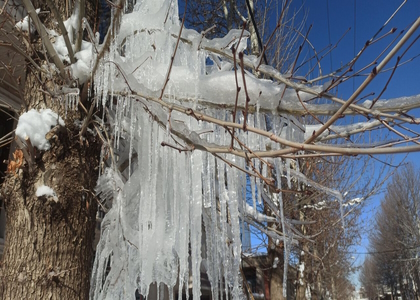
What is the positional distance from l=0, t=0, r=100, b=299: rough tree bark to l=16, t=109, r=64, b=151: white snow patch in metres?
0.04

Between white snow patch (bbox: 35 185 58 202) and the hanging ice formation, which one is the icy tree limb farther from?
white snow patch (bbox: 35 185 58 202)

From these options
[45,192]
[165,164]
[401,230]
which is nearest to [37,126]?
[45,192]

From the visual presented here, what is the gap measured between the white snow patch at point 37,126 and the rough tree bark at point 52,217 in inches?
1.5

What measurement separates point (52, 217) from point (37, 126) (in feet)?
1.81

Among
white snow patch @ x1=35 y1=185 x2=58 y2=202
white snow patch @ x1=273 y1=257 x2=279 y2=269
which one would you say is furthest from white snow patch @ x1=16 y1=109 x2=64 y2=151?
white snow patch @ x1=273 y1=257 x2=279 y2=269

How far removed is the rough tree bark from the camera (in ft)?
6.40

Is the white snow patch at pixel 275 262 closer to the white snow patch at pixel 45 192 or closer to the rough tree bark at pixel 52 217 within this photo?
the rough tree bark at pixel 52 217

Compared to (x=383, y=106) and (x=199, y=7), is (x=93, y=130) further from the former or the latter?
(x=199, y=7)

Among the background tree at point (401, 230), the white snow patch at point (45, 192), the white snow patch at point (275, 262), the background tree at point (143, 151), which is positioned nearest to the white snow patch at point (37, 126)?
the background tree at point (143, 151)

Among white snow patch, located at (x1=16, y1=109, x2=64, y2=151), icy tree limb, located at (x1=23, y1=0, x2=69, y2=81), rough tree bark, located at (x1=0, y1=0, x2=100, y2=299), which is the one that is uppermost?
icy tree limb, located at (x1=23, y1=0, x2=69, y2=81)

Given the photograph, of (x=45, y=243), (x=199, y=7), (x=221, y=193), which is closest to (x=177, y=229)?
(x=221, y=193)

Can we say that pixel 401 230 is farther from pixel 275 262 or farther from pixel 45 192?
pixel 45 192

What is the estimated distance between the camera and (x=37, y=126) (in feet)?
6.99

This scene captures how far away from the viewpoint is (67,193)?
2123 mm
